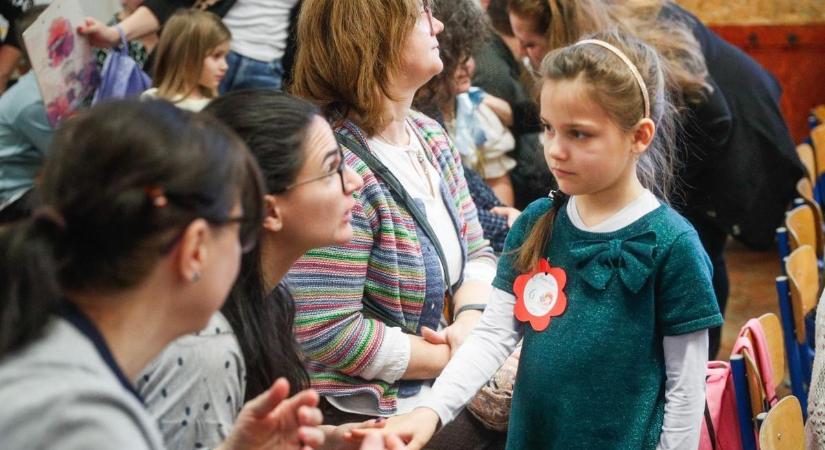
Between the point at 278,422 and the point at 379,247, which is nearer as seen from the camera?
the point at 278,422

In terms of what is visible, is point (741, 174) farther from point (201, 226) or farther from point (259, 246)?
point (201, 226)

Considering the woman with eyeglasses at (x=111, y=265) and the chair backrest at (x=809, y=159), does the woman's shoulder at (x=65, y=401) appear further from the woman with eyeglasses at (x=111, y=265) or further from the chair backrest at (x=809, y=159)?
the chair backrest at (x=809, y=159)

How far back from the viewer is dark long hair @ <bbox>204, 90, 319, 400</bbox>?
65.2 inches

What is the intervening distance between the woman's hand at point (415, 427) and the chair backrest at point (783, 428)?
65cm

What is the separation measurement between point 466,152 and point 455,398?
1729 millimetres

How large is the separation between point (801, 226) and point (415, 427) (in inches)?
84.5

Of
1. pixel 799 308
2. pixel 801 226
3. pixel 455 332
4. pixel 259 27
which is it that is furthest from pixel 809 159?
pixel 455 332

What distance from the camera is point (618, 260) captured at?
181 centimetres

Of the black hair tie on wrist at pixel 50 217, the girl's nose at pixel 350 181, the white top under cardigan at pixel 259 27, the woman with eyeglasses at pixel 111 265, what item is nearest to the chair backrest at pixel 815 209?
the white top under cardigan at pixel 259 27

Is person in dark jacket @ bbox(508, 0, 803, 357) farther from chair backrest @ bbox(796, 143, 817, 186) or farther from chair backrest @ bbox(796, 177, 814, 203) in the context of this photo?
chair backrest @ bbox(796, 143, 817, 186)

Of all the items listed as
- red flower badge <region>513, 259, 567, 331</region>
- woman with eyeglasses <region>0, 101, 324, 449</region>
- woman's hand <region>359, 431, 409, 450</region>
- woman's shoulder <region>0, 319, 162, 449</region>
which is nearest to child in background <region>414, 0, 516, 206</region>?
red flower badge <region>513, 259, 567, 331</region>

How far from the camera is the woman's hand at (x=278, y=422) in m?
1.36

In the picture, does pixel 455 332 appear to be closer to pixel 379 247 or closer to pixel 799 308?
pixel 379 247

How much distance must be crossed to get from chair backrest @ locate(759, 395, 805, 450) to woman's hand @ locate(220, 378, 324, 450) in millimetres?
987
